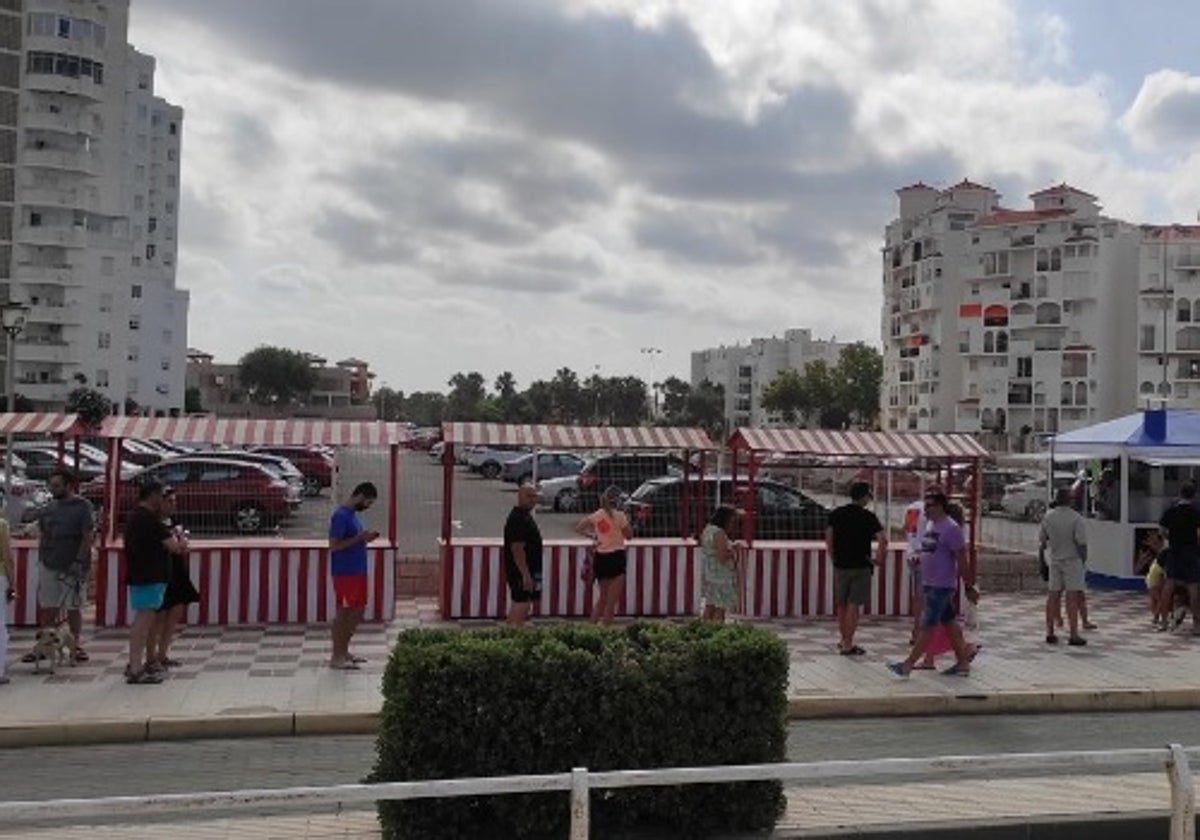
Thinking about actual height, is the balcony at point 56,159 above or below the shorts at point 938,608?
above

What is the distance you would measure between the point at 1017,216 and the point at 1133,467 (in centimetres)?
8606

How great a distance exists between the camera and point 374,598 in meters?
15.0

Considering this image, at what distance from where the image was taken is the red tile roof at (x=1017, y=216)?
99787 mm

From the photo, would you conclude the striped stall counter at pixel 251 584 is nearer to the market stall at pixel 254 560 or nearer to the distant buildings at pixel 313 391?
the market stall at pixel 254 560

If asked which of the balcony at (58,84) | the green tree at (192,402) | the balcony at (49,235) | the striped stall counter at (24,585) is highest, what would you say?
the balcony at (58,84)

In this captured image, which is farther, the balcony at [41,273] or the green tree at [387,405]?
the green tree at [387,405]

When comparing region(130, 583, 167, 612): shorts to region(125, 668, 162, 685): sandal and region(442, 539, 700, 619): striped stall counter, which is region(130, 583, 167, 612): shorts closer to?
region(125, 668, 162, 685): sandal

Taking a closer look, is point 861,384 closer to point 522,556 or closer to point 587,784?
point 522,556

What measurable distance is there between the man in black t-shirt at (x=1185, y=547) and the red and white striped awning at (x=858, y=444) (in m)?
2.35

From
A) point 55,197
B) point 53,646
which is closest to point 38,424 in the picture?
point 53,646

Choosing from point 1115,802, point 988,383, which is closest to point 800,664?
point 1115,802

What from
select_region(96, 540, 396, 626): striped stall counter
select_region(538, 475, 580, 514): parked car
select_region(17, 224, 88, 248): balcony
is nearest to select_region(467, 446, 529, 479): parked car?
select_region(538, 475, 580, 514): parked car

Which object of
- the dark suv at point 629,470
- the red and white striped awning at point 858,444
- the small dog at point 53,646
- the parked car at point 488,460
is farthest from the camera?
the parked car at point 488,460

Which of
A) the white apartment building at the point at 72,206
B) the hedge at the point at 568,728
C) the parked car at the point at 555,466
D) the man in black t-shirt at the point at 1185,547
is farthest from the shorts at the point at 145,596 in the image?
the white apartment building at the point at 72,206
